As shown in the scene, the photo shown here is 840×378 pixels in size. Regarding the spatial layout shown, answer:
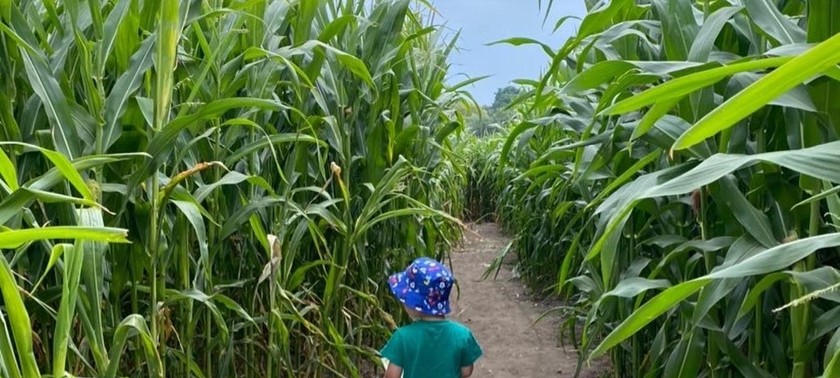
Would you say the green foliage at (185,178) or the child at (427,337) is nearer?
the green foliage at (185,178)

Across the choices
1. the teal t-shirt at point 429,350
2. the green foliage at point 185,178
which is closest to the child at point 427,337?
the teal t-shirt at point 429,350

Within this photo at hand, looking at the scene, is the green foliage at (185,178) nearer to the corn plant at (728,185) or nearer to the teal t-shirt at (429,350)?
the teal t-shirt at (429,350)

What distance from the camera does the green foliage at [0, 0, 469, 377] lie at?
48.8 inches

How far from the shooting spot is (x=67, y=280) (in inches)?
39.6

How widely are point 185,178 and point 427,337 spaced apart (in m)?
0.90

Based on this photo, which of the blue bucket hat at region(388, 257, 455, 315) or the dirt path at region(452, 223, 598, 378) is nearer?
the blue bucket hat at region(388, 257, 455, 315)

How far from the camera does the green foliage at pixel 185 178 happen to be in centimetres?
124

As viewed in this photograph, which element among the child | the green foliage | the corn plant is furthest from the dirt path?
the corn plant

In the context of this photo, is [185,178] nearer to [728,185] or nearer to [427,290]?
[427,290]

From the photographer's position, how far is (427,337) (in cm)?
206

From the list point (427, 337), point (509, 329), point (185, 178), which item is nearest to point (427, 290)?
point (427, 337)

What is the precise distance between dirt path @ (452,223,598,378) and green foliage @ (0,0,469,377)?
35.2 inches

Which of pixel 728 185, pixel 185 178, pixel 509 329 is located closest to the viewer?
pixel 728 185

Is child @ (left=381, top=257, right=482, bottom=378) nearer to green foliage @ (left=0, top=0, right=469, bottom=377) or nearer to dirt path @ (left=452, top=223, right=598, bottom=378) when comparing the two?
green foliage @ (left=0, top=0, right=469, bottom=377)
